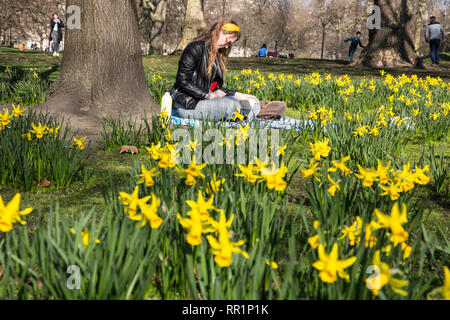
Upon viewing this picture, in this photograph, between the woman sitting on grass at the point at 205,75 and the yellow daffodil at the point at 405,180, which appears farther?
the woman sitting on grass at the point at 205,75

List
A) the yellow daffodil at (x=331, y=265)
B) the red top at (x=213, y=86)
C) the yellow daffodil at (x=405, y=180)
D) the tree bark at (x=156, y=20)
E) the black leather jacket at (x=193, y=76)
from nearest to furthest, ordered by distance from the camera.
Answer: the yellow daffodil at (x=331, y=265), the yellow daffodil at (x=405, y=180), the black leather jacket at (x=193, y=76), the red top at (x=213, y=86), the tree bark at (x=156, y=20)

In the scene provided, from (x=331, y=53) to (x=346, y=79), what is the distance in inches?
2627

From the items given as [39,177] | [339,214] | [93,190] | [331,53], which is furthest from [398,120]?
[331,53]

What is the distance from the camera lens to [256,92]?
269 inches

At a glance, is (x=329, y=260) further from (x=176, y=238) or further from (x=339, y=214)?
(x=339, y=214)

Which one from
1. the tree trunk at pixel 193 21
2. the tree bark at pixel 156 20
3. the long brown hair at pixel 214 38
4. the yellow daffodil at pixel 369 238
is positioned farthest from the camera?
the tree bark at pixel 156 20

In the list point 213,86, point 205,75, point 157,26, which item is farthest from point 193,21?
point 205,75

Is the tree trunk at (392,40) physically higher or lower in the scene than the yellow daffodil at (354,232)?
higher

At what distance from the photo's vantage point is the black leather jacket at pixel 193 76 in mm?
5246

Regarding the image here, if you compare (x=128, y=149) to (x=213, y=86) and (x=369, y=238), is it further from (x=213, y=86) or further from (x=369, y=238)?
(x=369, y=238)

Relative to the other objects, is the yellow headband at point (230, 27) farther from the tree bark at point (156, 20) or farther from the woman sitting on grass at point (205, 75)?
the tree bark at point (156, 20)

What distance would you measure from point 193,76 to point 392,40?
1232 cm

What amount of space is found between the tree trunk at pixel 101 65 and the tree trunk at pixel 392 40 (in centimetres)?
1245

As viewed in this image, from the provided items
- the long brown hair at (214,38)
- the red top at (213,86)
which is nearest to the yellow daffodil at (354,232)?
the long brown hair at (214,38)
